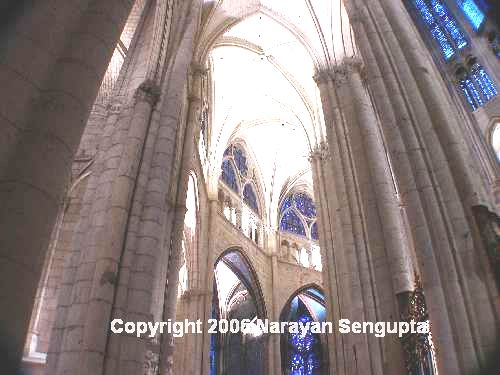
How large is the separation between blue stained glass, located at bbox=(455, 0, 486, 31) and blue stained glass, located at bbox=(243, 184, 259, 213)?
12.5m

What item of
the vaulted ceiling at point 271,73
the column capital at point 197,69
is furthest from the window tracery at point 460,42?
the column capital at point 197,69

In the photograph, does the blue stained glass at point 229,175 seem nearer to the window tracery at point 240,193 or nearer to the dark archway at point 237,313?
the window tracery at point 240,193

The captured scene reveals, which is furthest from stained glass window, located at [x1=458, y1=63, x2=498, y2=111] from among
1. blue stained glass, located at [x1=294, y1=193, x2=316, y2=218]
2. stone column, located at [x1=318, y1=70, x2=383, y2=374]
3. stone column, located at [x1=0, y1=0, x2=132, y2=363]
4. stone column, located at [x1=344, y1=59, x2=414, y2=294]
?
blue stained glass, located at [x1=294, y1=193, x2=316, y2=218]

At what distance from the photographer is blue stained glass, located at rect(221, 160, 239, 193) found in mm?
20578

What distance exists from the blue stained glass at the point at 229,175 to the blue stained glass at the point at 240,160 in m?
0.62

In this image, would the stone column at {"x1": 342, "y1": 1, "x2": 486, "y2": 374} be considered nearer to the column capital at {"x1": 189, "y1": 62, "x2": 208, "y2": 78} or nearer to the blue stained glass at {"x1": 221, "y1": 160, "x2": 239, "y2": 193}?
the column capital at {"x1": 189, "y1": 62, "x2": 208, "y2": 78}

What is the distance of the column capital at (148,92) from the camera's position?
320 inches

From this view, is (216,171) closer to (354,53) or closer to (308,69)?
(308,69)

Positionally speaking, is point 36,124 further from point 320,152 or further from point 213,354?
point 213,354

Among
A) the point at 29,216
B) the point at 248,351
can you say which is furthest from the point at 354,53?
the point at 248,351

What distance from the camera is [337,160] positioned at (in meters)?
10.8

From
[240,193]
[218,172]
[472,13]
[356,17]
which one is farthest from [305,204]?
[356,17]

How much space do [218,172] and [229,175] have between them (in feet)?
7.48

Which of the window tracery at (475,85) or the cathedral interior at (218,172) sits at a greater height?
the window tracery at (475,85)
